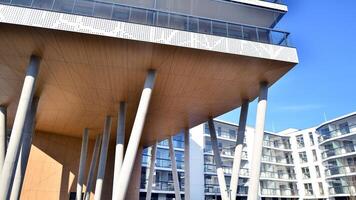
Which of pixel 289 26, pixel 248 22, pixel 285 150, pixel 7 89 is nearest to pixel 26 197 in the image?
pixel 7 89

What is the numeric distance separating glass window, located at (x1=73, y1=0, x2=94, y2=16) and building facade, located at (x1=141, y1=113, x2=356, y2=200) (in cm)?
3051

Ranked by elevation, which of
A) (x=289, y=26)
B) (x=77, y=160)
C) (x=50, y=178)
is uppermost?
(x=289, y=26)

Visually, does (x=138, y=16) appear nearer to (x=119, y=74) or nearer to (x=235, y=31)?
(x=119, y=74)

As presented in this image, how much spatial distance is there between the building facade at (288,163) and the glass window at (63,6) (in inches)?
1207

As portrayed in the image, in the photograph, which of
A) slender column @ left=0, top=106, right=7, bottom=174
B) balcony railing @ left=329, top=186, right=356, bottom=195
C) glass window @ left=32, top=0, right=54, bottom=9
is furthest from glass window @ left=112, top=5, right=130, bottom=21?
balcony railing @ left=329, top=186, right=356, bottom=195

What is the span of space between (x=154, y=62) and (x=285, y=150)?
45.5 m

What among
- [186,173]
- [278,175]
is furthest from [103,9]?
[278,175]

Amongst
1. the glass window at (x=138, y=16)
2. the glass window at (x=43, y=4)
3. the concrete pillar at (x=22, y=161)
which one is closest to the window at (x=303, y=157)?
the glass window at (x=138, y=16)

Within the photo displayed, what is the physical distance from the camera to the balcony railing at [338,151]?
38.1 metres

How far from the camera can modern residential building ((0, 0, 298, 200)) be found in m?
10.8

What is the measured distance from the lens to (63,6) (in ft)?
36.8

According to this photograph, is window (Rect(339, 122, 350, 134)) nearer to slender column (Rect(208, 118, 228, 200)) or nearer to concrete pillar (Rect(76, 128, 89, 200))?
slender column (Rect(208, 118, 228, 200))

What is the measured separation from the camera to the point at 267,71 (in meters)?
13.2

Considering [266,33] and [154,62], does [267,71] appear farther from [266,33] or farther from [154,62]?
[154,62]
